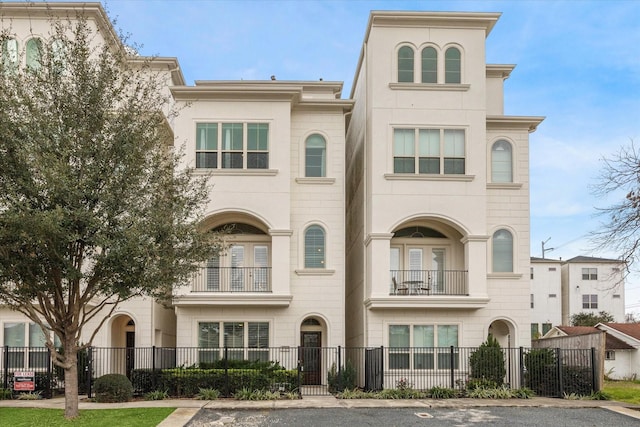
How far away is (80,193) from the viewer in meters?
15.1

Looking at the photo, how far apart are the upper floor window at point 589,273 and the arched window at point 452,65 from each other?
41766mm

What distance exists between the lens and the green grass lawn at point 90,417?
51.2 feet

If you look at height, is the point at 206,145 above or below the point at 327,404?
above

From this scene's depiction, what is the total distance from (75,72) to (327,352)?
1341 cm

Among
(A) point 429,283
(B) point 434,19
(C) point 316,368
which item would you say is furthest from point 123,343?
(B) point 434,19

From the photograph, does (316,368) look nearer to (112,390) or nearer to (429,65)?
(112,390)

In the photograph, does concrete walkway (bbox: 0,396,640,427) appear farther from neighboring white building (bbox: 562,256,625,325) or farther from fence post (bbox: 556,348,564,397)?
neighboring white building (bbox: 562,256,625,325)

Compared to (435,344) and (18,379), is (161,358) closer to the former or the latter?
(18,379)

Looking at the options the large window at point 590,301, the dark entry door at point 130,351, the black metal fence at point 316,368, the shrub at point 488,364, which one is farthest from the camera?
the large window at point 590,301

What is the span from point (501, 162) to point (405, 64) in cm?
528

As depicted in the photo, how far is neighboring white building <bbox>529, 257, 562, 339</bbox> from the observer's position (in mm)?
60969

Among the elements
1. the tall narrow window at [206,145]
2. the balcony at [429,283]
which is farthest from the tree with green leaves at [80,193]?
the balcony at [429,283]

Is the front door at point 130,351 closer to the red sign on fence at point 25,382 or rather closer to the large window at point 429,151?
the red sign on fence at point 25,382

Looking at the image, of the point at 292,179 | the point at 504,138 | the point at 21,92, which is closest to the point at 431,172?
the point at 504,138
